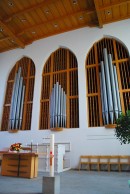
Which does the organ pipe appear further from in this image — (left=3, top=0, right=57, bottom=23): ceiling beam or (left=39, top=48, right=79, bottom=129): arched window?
(left=3, top=0, right=57, bottom=23): ceiling beam

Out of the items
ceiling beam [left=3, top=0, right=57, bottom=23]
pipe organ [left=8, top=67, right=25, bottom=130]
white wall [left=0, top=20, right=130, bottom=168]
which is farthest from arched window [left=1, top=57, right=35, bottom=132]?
ceiling beam [left=3, top=0, right=57, bottom=23]

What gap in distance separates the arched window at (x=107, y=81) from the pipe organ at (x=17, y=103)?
3.44 meters

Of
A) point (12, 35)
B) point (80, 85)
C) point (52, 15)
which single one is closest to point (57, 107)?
point (80, 85)

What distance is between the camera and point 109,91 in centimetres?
771

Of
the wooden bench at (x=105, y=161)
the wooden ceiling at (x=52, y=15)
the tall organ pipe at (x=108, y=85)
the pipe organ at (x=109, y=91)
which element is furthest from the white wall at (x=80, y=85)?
the tall organ pipe at (x=108, y=85)

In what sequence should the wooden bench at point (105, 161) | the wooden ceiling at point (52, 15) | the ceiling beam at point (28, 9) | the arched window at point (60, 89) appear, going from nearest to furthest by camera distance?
the wooden bench at point (105, 161)
the ceiling beam at point (28, 9)
the wooden ceiling at point (52, 15)
the arched window at point (60, 89)

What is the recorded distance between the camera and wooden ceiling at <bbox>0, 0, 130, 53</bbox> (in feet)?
26.9

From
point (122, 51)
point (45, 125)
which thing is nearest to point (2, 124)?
point (45, 125)

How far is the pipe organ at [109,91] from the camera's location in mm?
7355

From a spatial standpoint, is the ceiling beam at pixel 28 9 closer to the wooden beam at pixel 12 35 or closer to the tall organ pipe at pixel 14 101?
the wooden beam at pixel 12 35

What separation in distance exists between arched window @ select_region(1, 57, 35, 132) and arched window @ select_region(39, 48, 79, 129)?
80 centimetres

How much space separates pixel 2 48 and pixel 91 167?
8293mm

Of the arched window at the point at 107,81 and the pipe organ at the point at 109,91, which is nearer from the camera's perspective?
the pipe organ at the point at 109,91

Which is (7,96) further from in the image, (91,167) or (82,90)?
(91,167)
